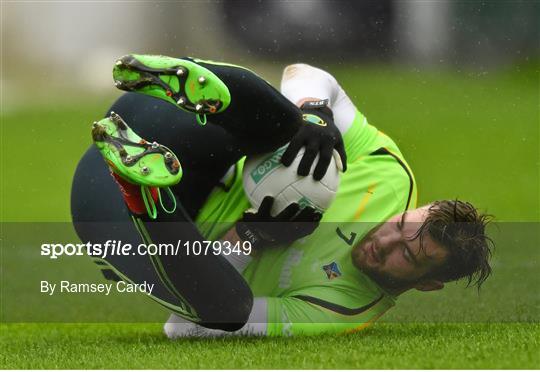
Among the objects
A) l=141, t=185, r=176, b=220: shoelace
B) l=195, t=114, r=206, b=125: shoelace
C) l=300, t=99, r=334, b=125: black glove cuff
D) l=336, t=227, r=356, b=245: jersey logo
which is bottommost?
l=336, t=227, r=356, b=245: jersey logo

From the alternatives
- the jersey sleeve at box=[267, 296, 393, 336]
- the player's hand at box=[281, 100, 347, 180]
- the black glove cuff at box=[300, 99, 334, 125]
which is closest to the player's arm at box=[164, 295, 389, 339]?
the jersey sleeve at box=[267, 296, 393, 336]

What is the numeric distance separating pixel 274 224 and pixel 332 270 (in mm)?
194

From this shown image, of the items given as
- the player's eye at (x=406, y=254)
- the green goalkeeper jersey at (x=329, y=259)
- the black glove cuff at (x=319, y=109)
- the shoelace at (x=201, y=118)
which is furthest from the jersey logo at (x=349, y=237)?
the shoelace at (x=201, y=118)

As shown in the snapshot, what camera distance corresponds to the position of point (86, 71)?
34.3ft

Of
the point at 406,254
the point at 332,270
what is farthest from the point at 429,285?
the point at 332,270

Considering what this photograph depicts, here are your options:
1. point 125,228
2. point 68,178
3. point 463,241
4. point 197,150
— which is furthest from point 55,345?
point 68,178

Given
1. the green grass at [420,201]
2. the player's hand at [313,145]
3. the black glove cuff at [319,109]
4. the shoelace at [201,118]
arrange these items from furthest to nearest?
1. the black glove cuff at [319,109]
2. the player's hand at [313,145]
3. the shoelace at [201,118]
4. the green grass at [420,201]

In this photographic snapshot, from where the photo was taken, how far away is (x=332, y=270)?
8.93 feet

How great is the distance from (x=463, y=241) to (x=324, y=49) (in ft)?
24.9

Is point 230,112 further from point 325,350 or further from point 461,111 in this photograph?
point 461,111

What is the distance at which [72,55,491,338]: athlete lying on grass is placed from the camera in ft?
7.79

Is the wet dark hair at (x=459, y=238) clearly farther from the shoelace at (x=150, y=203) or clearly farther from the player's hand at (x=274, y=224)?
the shoelace at (x=150, y=203)

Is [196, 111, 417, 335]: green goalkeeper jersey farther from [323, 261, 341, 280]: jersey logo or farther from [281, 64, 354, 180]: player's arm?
[281, 64, 354, 180]: player's arm

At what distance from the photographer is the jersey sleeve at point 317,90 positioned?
2.85 metres
